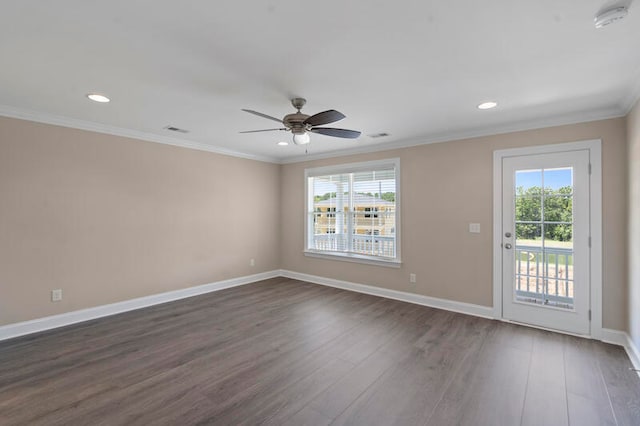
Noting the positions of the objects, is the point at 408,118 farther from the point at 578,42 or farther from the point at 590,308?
the point at 590,308

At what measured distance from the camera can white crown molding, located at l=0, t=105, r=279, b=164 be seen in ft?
10.9

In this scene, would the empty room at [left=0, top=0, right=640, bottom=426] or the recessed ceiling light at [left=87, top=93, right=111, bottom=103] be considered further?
the recessed ceiling light at [left=87, top=93, right=111, bottom=103]

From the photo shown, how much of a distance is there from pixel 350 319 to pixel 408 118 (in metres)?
2.69

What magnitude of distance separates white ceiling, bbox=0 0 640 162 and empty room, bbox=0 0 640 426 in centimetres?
2

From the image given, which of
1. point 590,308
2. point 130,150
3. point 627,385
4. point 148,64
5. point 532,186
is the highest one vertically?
point 148,64

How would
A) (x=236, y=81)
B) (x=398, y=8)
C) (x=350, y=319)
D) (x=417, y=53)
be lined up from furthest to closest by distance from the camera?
(x=350, y=319) → (x=236, y=81) → (x=417, y=53) → (x=398, y=8)

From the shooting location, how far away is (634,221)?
2803 mm

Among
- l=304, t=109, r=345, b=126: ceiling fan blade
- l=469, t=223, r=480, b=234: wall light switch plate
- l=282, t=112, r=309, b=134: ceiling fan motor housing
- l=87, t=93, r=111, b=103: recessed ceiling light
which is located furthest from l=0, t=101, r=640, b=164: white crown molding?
l=304, t=109, r=345, b=126: ceiling fan blade

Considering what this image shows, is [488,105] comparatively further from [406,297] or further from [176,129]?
[176,129]

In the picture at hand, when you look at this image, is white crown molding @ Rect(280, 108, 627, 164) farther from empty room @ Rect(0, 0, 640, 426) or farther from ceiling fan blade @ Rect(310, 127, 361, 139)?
ceiling fan blade @ Rect(310, 127, 361, 139)

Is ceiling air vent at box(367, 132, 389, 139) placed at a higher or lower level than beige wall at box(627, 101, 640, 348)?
higher

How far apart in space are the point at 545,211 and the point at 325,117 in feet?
9.97

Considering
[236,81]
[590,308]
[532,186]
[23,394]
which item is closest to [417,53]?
[236,81]

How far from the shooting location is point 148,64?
90.0 inches
